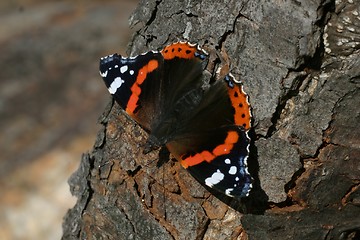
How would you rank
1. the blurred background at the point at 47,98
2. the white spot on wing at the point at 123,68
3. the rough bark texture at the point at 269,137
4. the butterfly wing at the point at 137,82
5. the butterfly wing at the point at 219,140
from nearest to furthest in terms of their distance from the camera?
the rough bark texture at the point at 269,137, the butterfly wing at the point at 219,140, the butterfly wing at the point at 137,82, the white spot on wing at the point at 123,68, the blurred background at the point at 47,98

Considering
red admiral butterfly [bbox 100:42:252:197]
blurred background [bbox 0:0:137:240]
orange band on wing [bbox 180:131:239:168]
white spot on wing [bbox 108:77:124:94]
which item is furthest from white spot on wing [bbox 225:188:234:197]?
blurred background [bbox 0:0:137:240]

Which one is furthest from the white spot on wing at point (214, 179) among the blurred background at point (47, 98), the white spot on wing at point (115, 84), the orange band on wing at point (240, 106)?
the blurred background at point (47, 98)

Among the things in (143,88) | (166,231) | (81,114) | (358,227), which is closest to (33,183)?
(81,114)

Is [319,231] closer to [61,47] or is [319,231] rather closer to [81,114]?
[81,114]

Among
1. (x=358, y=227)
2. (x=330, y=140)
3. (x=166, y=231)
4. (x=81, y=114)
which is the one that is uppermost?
(x=81, y=114)

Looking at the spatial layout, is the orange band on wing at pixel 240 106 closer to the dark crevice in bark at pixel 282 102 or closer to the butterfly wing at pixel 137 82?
the dark crevice in bark at pixel 282 102

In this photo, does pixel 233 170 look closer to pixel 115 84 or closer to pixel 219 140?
pixel 219 140
